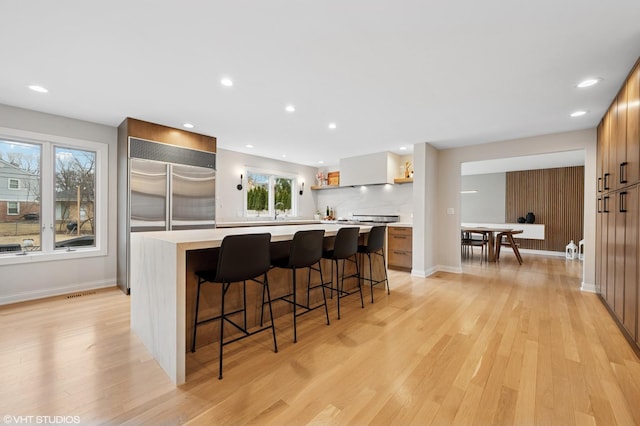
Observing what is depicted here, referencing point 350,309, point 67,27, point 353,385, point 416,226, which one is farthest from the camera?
point 416,226

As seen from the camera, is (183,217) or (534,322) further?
(183,217)

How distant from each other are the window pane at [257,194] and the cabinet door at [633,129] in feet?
17.8

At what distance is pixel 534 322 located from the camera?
283 centimetres

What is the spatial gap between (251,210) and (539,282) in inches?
209

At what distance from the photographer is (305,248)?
2.45 meters

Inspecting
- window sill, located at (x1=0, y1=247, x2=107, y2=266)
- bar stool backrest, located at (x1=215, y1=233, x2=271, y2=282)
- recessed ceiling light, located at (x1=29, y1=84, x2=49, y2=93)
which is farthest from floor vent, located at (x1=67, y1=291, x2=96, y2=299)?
bar stool backrest, located at (x1=215, y1=233, x2=271, y2=282)

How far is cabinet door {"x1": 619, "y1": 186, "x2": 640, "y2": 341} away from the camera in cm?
227

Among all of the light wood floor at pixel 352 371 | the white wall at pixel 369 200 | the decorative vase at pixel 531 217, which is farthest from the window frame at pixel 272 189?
the decorative vase at pixel 531 217

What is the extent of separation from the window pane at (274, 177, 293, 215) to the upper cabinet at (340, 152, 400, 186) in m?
1.40

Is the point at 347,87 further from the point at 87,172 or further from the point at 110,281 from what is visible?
the point at 110,281

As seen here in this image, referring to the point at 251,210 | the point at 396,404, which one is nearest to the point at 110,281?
the point at 251,210

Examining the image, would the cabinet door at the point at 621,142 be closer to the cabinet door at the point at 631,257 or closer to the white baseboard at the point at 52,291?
the cabinet door at the point at 631,257

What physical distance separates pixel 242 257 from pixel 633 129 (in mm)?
3358

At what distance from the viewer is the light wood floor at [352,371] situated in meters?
1.54
